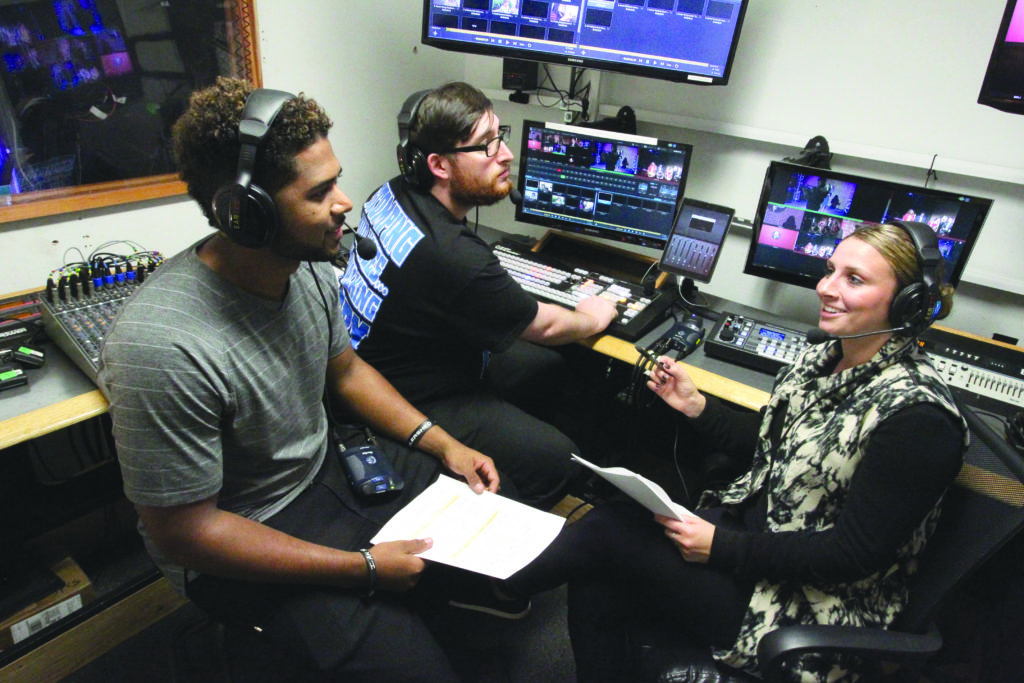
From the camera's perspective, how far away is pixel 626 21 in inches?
76.2

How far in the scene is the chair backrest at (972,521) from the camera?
939 mm

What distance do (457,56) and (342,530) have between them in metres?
2.11

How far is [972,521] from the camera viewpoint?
3.23 ft

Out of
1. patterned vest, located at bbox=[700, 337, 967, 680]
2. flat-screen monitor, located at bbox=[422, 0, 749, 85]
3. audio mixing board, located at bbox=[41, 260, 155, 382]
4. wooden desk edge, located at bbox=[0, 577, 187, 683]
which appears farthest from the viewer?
flat-screen monitor, located at bbox=[422, 0, 749, 85]

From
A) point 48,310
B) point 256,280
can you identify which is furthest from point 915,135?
point 48,310

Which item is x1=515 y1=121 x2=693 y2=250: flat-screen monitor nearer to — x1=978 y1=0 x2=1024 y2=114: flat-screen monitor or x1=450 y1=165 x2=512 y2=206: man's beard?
x1=450 y1=165 x2=512 y2=206: man's beard

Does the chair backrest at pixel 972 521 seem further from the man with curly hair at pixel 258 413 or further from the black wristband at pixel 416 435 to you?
the black wristband at pixel 416 435

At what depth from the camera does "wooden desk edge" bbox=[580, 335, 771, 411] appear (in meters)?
1.54

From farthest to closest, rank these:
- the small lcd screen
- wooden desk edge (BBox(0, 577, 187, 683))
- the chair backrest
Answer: the small lcd screen → wooden desk edge (BBox(0, 577, 187, 683)) → the chair backrest

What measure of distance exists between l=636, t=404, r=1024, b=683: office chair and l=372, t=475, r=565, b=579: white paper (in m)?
0.48

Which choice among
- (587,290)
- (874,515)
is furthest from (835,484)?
(587,290)

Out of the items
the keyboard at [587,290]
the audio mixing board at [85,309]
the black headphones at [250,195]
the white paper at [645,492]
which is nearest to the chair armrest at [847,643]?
the white paper at [645,492]

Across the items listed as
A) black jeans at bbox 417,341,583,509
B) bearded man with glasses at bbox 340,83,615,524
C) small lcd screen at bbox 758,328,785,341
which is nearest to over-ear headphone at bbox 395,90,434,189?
bearded man with glasses at bbox 340,83,615,524

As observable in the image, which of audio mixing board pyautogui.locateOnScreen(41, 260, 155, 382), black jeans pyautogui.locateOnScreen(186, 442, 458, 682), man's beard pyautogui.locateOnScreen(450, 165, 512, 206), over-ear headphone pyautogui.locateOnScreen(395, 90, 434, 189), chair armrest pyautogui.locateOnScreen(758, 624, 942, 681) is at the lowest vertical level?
black jeans pyautogui.locateOnScreen(186, 442, 458, 682)
